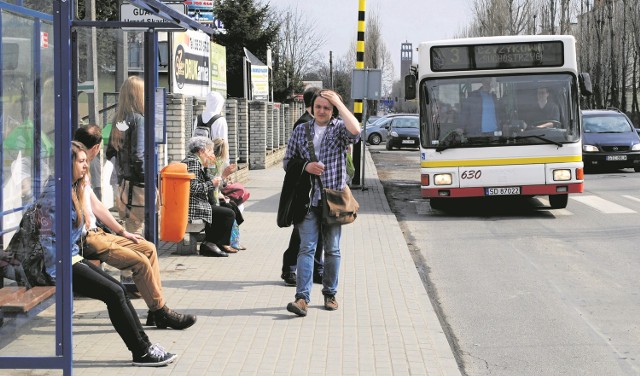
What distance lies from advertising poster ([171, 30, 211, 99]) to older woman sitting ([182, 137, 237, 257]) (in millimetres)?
6378

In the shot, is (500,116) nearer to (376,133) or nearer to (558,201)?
(558,201)

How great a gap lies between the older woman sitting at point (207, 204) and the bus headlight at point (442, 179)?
5446mm

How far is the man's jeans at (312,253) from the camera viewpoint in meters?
8.24

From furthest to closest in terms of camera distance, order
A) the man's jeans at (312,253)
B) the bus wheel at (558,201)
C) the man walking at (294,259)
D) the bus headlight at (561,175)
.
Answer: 1. the bus wheel at (558,201)
2. the bus headlight at (561,175)
3. the man walking at (294,259)
4. the man's jeans at (312,253)

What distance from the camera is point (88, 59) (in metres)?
10.3

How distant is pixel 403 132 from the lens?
48.9 metres

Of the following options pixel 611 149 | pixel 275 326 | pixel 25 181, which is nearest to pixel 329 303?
pixel 275 326

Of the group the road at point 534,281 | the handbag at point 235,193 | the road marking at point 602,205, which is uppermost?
the handbag at point 235,193

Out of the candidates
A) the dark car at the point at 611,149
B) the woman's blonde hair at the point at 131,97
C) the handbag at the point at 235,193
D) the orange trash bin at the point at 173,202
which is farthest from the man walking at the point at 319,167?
the dark car at the point at 611,149


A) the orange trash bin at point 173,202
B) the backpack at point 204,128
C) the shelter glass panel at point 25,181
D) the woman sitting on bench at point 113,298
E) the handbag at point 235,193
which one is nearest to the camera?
the shelter glass panel at point 25,181

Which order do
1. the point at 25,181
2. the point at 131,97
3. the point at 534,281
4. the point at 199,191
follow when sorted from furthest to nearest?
1. the point at 199,191
2. the point at 534,281
3. the point at 131,97
4. the point at 25,181

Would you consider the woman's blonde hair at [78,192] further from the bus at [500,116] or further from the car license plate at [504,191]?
the car license plate at [504,191]

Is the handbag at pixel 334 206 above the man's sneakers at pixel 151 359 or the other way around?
above

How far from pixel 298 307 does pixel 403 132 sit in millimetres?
41122
